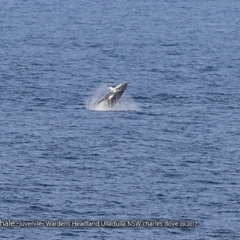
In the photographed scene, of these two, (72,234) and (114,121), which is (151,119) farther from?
(72,234)

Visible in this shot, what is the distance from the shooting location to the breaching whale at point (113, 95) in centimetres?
13875

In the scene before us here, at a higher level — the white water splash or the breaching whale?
the breaching whale

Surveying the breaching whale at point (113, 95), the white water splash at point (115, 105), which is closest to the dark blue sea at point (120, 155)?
the white water splash at point (115, 105)

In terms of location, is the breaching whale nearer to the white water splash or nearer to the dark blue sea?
the white water splash

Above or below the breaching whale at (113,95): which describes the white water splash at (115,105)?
below

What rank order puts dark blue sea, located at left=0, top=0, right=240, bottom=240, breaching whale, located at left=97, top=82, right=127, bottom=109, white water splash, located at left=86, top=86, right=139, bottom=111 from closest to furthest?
dark blue sea, located at left=0, top=0, right=240, bottom=240 → breaching whale, located at left=97, top=82, right=127, bottom=109 → white water splash, located at left=86, top=86, right=139, bottom=111

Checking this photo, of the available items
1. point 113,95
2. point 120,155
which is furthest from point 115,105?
point 120,155

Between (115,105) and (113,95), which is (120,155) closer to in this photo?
(113,95)

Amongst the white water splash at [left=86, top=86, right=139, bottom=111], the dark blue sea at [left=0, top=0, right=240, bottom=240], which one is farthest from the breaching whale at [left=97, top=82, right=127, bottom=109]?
the dark blue sea at [left=0, top=0, right=240, bottom=240]

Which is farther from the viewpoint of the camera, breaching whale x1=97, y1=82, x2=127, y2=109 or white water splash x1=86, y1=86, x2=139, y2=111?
white water splash x1=86, y1=86, x2=139, y2=111

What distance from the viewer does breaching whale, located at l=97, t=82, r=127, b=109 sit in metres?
139

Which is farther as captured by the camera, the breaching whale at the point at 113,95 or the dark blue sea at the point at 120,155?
the breaching whale at the point at 113,95

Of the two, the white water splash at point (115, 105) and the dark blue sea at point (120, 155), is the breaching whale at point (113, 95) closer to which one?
the white water splash at point (115, 105)

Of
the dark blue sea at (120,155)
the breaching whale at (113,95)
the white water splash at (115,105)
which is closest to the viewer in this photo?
the dark blue sea at (120,155)
